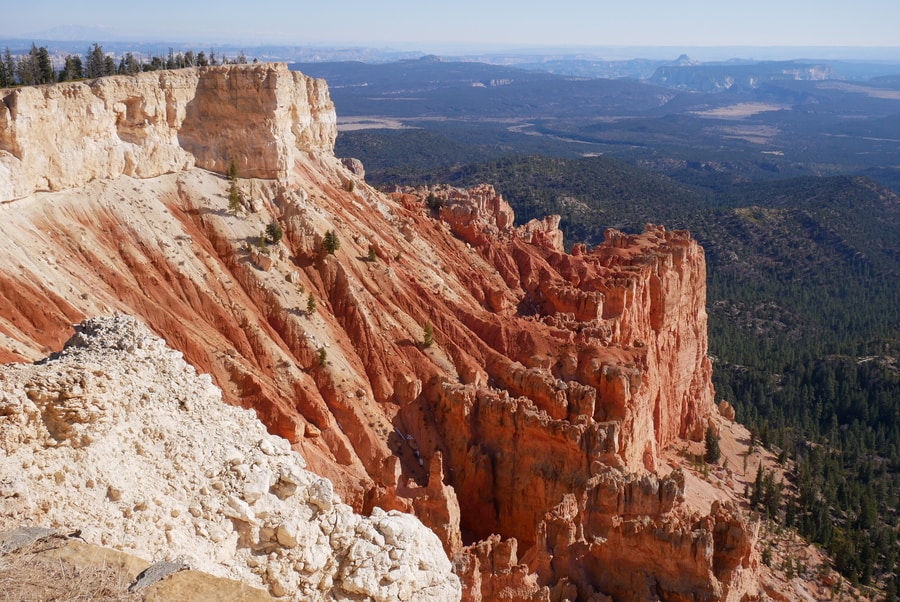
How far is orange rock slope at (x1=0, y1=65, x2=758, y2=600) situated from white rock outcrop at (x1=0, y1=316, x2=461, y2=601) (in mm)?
10927

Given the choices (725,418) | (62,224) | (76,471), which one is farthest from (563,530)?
(725,418)

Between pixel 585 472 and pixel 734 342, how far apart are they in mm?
73819

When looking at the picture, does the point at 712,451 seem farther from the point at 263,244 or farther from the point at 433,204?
the point at 263,244

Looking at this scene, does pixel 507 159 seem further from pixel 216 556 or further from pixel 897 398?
pixel 216 556

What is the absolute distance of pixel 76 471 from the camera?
52.4 ft

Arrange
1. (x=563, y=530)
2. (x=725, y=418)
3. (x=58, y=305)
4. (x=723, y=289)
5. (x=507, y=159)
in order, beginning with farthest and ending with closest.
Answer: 1. (x=507, y=159)
2. (x=723, y=289)
3. (x=725, y=418)
4. (x=58, y=305)
5. (x=563, y=530)

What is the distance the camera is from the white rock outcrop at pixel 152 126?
41969 millimetres

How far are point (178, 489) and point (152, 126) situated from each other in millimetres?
A: 39437

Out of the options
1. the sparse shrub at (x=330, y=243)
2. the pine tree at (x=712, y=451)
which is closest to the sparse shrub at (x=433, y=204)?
the sparse shrub at (x=330, y=243)

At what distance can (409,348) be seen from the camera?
160 feet

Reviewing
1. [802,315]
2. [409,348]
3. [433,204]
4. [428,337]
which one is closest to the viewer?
[409,348]

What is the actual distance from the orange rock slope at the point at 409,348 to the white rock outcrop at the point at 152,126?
0.92ft

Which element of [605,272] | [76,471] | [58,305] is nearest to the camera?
[76,471]

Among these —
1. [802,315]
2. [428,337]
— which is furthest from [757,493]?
[802,315]
